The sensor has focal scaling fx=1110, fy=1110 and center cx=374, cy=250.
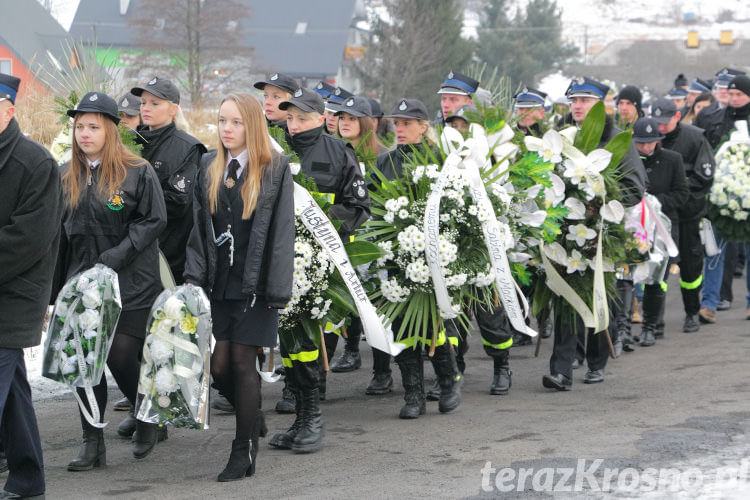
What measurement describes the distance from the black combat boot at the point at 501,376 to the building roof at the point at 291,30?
48445 millimetres

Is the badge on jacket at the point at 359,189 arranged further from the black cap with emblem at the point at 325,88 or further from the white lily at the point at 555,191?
the black cap with emblem at the point at 325,88

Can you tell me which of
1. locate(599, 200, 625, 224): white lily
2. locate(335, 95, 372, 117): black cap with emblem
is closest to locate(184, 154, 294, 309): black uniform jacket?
locate(335, 95, 372, 117): black cap with emblem

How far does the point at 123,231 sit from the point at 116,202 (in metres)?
0.18

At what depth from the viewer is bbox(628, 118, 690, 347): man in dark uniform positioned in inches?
430

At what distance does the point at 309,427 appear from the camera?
698cm

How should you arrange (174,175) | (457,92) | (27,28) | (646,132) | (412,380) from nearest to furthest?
(174,175), (412,380), (457,92), (646,132), (27,28)

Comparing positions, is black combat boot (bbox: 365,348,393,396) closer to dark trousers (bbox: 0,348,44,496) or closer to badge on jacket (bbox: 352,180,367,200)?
badge on jacket (bbox: 352,180,367,200)

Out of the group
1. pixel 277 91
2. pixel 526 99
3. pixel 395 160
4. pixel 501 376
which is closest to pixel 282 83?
pixel 277 91

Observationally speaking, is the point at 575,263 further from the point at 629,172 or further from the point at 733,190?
the point at 733,190

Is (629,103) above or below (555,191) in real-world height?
above

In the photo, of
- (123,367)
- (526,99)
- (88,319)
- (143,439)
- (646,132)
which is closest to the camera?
(88,319)

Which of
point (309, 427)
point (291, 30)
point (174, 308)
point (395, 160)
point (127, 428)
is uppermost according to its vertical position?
point (291, 30)

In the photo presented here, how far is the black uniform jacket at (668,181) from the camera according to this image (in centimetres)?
1116

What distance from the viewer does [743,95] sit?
12930 mm
